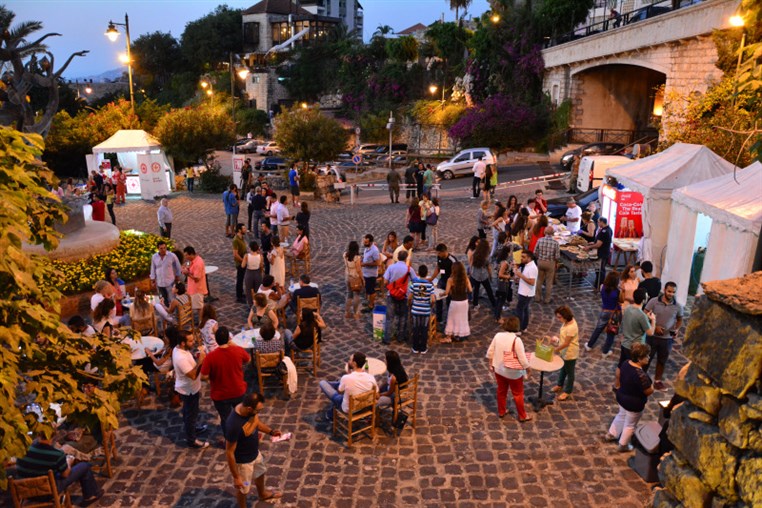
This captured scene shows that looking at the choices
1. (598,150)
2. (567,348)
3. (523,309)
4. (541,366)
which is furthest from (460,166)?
(541,366)

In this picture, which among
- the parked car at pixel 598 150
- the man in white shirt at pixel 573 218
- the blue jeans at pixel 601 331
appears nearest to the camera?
the blue jeans at pixel 601 331

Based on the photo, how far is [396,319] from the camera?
992 cm

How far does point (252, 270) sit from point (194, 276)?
3.86ft

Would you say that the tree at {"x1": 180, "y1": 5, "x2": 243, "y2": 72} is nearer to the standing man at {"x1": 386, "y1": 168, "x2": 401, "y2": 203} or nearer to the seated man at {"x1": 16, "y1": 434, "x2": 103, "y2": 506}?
the standing man at {"x1": 386, "y1": 168, "x2": 401, "y2": 203}

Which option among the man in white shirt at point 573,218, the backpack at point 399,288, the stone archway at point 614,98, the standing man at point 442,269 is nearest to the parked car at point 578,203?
the man in white shirt at point 573,218

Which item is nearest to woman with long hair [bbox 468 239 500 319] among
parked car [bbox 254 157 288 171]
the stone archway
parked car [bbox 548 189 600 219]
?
parked car [bbox 548 189 600 219]

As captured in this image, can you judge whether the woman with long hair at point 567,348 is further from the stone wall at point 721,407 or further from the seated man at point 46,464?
the seated man at point 46,464

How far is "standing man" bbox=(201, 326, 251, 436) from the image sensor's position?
6660 mm

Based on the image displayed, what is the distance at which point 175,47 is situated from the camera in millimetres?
72000

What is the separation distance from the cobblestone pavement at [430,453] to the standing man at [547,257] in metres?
1.84

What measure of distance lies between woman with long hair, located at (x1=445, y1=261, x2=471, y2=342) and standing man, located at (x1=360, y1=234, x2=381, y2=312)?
72.0 inches

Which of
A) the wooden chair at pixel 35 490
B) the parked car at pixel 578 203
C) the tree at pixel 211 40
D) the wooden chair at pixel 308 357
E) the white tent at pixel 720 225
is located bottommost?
the wooden chair at pixel 308 357

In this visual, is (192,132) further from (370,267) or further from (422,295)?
(422,295)

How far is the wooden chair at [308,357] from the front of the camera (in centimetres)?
870
